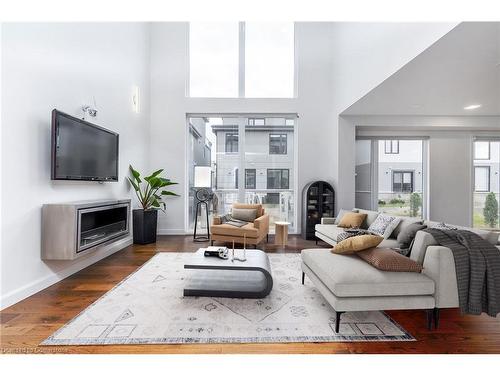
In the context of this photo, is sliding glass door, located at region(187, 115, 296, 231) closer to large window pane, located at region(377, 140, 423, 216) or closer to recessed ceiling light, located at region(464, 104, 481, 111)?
large window pane, located at region(377, 140, 423, 216)

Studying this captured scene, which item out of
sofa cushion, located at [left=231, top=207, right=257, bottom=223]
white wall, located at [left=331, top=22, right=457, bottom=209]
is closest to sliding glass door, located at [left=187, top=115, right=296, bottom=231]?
sofa cushion, located at [left=231, top=207, right=257, bottom=223]

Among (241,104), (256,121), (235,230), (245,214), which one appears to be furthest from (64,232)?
(256,121)

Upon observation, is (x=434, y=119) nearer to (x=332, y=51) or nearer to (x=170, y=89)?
(x=332, y=51)

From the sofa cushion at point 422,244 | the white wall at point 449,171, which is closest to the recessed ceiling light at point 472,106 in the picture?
the white wall at point 449,171

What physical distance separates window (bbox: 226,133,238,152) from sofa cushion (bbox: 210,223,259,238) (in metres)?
2.11

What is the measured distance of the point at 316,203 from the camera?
519cm

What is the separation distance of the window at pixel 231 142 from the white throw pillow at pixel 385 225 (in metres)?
3.30

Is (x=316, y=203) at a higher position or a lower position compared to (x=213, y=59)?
lower

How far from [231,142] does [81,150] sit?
124 inches

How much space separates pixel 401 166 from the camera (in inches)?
214

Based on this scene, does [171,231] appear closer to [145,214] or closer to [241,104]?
[145,214]

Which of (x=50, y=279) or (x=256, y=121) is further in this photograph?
(x=256, y=121)

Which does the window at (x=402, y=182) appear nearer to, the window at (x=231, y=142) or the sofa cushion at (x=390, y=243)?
the sofa cushion at (x=390, y=243)
